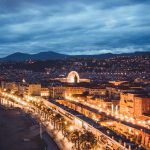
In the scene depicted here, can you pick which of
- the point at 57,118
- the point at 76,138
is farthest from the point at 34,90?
the point at 76,138

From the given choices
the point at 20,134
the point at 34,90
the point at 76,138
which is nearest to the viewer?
the point at 76,138

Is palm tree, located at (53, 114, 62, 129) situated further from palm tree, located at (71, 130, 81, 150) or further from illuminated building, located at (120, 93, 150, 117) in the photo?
palm tree, located at (71, 130, 81, 150)

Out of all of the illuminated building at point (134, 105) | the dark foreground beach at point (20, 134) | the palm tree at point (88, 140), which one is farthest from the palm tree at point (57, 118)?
the palm tree at point (88, 140)

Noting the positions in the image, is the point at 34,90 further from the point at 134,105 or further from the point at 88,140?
the point at 88,140

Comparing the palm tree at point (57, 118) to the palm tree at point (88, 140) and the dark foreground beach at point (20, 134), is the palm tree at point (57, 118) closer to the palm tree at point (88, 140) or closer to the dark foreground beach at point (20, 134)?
the dark foreground beach at point (20, 134)

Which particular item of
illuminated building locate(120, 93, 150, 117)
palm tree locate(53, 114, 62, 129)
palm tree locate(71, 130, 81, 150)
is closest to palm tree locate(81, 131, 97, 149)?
palm tree locate(71, 130, 81, 150)

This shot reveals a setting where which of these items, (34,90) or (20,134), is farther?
(34,90)

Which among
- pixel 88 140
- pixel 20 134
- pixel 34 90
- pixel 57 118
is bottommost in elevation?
pixel 20 134

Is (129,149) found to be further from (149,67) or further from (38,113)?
(149,67)
